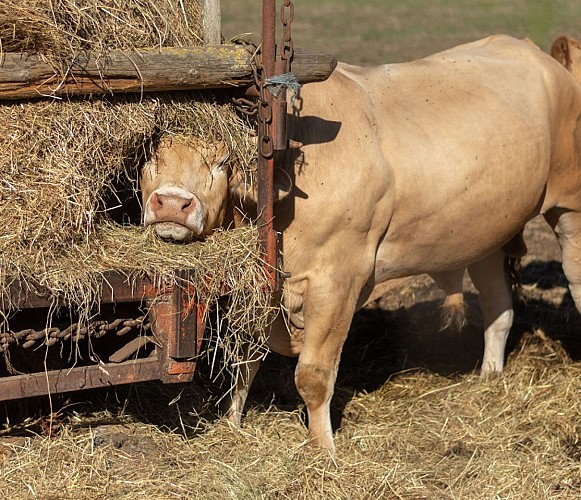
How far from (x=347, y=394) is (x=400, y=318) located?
1186 mm

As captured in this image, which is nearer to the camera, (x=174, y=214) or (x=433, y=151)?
(x=174, y=214)

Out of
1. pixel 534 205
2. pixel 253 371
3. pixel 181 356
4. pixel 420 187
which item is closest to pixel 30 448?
pixel 181 356

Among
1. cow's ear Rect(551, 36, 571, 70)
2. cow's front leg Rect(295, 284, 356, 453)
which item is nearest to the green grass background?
cow's ear Rect(551, 36, 571, 70)

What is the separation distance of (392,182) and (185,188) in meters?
1.17

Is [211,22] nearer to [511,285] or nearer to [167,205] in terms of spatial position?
[167,205]

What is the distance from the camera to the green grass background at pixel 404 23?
16.6 m

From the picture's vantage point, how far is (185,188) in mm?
4250

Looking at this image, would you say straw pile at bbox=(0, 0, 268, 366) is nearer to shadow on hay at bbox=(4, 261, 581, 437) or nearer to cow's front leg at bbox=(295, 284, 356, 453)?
cow's front leg at bbox=(295, 284, 356, 453)

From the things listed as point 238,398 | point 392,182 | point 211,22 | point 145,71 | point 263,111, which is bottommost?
point 238,398

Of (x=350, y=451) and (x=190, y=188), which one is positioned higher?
(x=190, y=188)

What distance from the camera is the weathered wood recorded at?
378 centimetres

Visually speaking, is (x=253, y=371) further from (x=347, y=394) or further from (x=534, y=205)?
(x=534, y=205)

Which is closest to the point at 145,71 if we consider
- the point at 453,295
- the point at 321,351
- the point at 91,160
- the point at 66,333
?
the point at 91,160

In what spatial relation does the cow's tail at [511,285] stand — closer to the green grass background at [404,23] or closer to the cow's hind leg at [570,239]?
the cow's hind leg at [570,239]
